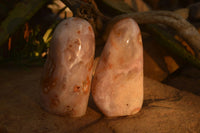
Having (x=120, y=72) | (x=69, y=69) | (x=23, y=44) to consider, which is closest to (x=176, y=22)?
(x=120, y=72)

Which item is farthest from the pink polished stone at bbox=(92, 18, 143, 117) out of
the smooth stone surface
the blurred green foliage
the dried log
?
the blurred green foliage

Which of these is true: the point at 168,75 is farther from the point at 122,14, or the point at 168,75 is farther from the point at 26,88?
the point at 26,88

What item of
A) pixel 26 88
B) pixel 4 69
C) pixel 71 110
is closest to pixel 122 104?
pixel 71 110

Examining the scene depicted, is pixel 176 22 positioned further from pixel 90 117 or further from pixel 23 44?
pixel 23 44

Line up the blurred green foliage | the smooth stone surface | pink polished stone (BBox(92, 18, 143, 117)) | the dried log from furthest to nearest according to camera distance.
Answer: the blurred green foliage, the dried log, pink polished stone (BBox(92, 18, 143, 117)), the smooth stone surface

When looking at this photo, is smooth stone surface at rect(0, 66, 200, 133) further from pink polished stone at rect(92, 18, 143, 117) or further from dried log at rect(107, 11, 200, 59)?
dried log at rect(107, 11, 200, 59)
